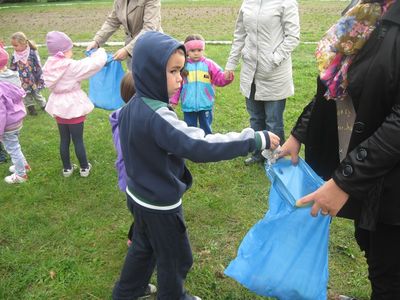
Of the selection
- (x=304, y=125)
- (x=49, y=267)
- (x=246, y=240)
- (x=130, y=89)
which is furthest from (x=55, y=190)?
(x=304, y=125)

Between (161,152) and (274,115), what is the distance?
2258mm

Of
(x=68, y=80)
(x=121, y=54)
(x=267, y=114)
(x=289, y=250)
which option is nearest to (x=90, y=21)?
(x=68, y=80)

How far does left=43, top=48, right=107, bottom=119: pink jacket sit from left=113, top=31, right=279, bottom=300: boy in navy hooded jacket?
1.77 m

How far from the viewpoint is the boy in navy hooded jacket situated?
2.02 metres

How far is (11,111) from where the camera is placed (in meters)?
3.93

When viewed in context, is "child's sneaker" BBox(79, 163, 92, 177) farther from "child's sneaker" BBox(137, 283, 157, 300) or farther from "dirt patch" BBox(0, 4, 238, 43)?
"dirt patch" BBox(0, 4, 238, 43)

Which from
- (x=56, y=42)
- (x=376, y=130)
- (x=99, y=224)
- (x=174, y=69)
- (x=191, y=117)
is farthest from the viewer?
(x=191, y=117)

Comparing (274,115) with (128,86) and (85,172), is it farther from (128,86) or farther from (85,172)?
(85,172)

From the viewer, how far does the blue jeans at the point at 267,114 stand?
4.12 m

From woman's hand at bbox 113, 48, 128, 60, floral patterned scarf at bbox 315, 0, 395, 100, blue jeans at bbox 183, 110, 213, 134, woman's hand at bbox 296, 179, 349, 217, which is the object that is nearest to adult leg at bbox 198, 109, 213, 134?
blue jeans at bbox 183, 110, 213, 134

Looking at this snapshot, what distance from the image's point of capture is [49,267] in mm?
3059

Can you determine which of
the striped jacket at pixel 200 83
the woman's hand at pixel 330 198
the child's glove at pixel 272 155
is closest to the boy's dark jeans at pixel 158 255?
the child's glove at pixel 272 155

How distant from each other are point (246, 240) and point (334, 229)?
55.1 inches

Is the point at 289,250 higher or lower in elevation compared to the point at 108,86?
higher
